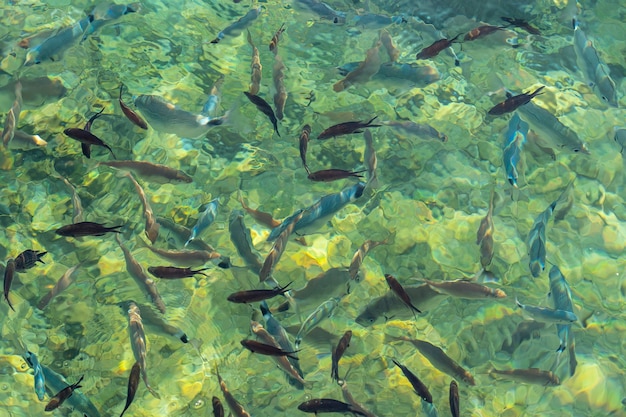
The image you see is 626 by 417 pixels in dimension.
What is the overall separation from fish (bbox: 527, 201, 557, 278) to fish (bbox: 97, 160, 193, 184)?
2.53 metres

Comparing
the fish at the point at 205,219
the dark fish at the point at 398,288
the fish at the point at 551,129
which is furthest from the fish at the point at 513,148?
the fish at the point at 205,219

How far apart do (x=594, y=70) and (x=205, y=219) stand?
362 centimetres

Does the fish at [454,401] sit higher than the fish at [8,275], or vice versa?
the fish at [8,275]

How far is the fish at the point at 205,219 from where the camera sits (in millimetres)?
4032

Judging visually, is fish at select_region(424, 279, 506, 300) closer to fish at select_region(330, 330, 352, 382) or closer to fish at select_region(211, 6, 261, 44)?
fish at select_region(330, 330, 352, 382)

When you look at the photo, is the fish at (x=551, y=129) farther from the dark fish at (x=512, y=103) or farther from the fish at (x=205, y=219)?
the fish at (x=205, y=219)

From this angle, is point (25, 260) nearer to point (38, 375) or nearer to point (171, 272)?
point (38, 375)

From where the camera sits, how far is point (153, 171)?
164 inches

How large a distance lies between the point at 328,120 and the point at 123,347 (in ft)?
8.55

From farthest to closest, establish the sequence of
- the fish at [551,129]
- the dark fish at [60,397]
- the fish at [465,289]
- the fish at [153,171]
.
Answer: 1. the fish at [551,129]
2. the fish at [153,171]
3. the fish at [465,289]
4. the dark fish at [60,397]

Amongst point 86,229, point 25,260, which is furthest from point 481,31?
point 25,260

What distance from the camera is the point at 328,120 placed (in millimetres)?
5113

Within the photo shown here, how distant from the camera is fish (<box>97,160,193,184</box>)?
4.15 m

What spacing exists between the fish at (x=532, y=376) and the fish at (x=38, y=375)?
288 centimetres
